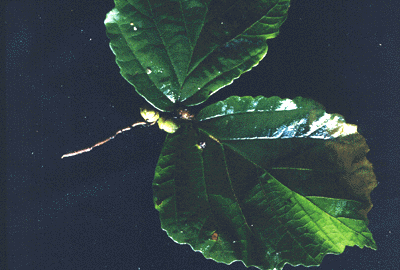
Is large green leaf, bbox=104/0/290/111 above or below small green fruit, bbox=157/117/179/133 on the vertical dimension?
above

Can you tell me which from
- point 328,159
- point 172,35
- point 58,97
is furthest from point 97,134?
point 328,159

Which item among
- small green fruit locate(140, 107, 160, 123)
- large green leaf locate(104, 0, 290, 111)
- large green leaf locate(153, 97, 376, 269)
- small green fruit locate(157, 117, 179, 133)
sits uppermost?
large green leaf locate(104, 0, 290, 111)

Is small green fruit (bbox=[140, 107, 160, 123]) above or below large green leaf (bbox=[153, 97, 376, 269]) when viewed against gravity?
above

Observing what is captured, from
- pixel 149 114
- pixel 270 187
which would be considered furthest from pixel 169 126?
pixel 270 187

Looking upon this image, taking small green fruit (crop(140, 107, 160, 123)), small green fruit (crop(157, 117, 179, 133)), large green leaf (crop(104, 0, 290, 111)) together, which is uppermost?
large green leaf (crop(104, 0, 290, 111))
